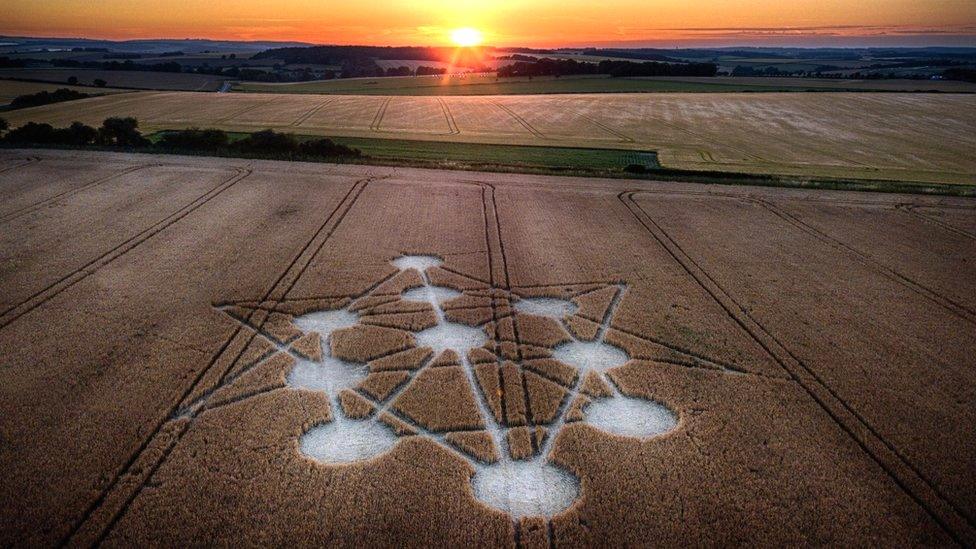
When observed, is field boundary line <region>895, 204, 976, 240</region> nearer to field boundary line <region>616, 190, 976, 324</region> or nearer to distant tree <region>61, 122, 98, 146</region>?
field boundary line <region>616, 190, 976, 324</region>

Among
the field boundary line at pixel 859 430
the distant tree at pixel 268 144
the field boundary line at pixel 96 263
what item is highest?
the distant tree at pixel 268 144

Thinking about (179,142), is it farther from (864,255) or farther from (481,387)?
(864,255)

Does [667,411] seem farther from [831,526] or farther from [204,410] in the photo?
[204,410]

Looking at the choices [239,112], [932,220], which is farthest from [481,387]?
[239,112]

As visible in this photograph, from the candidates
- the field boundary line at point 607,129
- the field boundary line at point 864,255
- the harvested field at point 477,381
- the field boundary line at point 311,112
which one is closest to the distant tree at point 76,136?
the harvested field at point 477,381

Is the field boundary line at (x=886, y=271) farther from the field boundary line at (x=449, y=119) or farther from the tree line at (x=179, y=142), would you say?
the field boundary line at (x=449, y=119)

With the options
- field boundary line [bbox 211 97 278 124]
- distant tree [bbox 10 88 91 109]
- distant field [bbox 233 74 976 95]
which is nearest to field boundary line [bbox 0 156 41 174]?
field boundary line [bbox 211 97 278 124]
